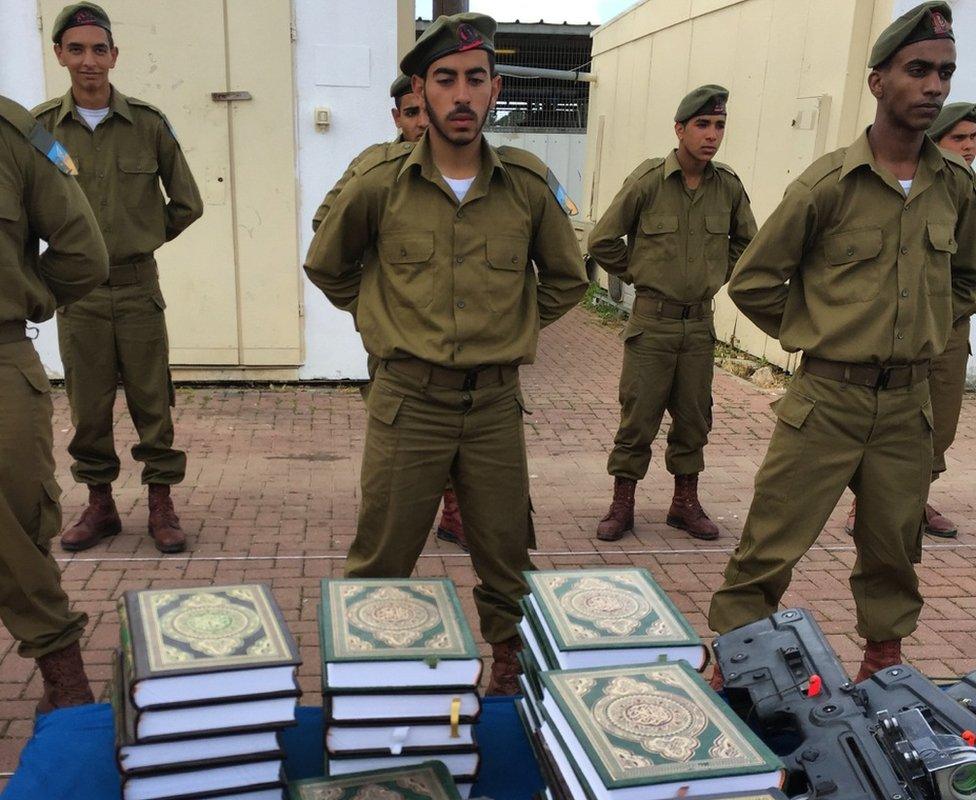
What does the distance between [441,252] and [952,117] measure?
10.1ft

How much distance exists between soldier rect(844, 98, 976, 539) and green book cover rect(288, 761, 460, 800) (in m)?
3.48

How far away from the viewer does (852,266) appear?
3.04 meters

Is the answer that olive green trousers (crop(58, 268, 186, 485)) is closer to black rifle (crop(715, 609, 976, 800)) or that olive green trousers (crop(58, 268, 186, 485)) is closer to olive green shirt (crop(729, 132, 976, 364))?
olive green shirt (crop(729, 132, 976, 364))

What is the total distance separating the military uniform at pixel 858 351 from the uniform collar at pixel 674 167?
5.48 ft

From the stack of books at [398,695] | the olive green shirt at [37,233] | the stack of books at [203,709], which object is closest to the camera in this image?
the stack of books at [203,709]

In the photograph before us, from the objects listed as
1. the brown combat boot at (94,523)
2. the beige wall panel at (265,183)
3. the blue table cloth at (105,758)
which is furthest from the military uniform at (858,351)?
the beige wall panel at (265,183)

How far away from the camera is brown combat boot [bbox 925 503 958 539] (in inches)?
202

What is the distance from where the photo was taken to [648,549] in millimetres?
4836

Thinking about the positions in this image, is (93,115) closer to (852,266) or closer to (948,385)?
(852,266)

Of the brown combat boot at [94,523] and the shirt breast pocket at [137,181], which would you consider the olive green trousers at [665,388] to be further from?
the brown combat boot at [94,523]

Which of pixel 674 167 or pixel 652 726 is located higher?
pixel 674 167

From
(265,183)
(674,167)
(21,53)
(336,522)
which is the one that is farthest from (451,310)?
(21,53)

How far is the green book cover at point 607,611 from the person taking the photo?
192 centimetres

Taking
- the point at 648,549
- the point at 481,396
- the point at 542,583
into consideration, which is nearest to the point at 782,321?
the point at 481,396
